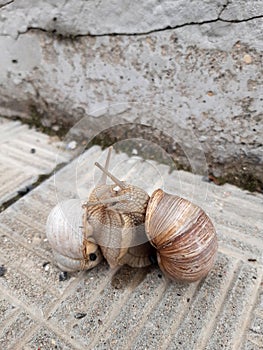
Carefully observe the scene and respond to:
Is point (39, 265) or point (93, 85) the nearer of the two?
point (39, 265)

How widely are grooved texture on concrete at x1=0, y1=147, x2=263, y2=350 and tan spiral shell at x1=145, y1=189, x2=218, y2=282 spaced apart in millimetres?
130

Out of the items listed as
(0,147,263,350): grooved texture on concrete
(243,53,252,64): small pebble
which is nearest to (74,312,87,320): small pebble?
(0,147,263,350): grooved texture on concrete

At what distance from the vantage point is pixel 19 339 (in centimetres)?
113

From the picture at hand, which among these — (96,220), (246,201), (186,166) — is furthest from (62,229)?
(246,201)

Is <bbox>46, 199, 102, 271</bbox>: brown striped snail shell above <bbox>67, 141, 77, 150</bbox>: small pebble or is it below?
below

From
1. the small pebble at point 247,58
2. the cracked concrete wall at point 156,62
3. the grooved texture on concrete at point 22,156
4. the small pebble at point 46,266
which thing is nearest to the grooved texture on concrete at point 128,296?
the small pebble at point 46,266

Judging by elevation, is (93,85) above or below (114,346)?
above

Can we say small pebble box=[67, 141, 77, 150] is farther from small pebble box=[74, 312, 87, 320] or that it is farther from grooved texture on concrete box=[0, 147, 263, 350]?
small pebble box=[74, 312, 87, 320]

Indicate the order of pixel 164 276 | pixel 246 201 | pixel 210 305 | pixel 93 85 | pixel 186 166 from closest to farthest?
pixel 210 305
pixel 164 276
pixel 246 201
pixel 186 166
pixel 93 85

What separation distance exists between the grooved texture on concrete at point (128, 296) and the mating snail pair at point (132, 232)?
3.1 inches

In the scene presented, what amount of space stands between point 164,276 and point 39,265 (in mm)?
504

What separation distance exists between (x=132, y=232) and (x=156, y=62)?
960mm

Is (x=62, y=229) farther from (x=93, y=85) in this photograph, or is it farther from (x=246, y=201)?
(x=93, y=85)

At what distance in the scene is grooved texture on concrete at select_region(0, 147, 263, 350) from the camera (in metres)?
1.13
